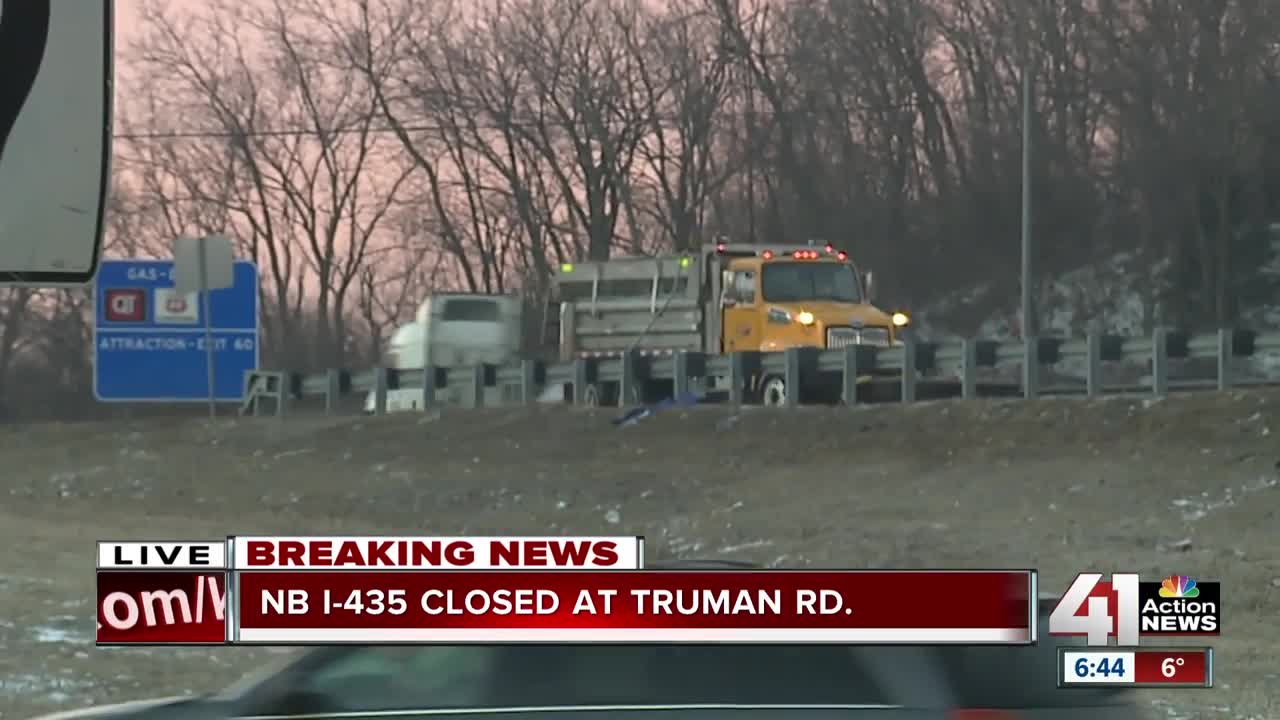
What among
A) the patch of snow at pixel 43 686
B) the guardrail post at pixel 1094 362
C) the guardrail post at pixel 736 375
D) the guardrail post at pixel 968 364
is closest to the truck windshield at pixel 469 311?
the guardrail post at pixel 736 375

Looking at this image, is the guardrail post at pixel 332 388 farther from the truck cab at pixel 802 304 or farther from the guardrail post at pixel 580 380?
the truck cab at pixel 802 304

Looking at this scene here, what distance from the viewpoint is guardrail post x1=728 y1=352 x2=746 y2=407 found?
3344 centimetres

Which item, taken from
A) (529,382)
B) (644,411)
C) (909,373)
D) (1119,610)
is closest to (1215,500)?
(909,373)

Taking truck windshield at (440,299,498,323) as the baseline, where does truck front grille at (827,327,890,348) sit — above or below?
below

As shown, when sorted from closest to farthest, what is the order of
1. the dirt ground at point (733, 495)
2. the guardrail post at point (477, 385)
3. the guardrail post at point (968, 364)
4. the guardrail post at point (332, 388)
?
the dirt ground at point (733, 495), the guardrail post at point (968, 364), the guardrail post at point (477, 385), the guardrail post at point (332, 388)

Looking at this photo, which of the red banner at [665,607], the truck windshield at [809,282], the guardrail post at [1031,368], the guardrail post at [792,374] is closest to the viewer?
the red banner at [665,607]

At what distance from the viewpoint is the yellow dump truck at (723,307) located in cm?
3556

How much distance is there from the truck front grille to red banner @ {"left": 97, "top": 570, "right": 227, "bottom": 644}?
2792 centimetres

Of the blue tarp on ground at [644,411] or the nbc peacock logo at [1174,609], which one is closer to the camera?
the nbc peacock logo at [1174,609]

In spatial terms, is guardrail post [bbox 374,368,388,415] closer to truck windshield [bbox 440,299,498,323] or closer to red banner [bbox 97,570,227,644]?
truck windshield [bbox 440,299,498,323]

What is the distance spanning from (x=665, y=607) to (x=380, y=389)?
34737 millimetres

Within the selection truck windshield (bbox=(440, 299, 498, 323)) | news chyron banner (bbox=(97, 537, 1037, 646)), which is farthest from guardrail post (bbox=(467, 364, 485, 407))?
news chyron banner (bbox=(97, 537, 1037, 646))

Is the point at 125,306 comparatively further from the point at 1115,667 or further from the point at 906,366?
the point at 1115,667

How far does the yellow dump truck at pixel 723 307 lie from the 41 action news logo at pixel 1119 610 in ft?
81.4
